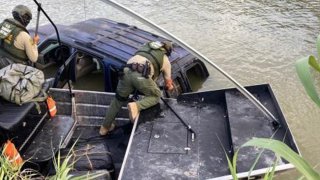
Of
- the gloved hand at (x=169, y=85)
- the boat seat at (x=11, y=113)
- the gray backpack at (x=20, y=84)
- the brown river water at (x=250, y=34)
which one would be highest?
the gray backpack at (x=20, y=84)

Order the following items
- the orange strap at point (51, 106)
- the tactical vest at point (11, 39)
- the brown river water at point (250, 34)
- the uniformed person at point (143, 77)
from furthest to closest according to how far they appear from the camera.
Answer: the brown river water at point (250, 34), the tactical vest at point (11, 39), the orange strap at point (51, 106), the uniformed person at point (143, 77)

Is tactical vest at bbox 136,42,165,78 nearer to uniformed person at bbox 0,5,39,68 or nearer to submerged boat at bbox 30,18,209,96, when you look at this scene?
submerged boat at bbox 30,18,209,96

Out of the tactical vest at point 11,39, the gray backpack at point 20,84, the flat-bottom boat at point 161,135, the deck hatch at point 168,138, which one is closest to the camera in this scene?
the flat-bottom boat at point 161,135

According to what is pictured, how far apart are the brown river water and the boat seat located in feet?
12.3

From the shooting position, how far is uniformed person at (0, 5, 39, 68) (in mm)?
6000

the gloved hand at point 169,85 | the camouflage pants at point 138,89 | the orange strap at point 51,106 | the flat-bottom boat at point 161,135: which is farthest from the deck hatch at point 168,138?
the orange strap at point 51,106

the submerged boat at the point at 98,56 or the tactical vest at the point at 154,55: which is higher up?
the tactical vest at the point at 154,55

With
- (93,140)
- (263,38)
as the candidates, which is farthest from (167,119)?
(263,38)

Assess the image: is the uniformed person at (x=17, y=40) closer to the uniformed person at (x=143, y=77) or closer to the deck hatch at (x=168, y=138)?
the uniformed person at (x=143, y=77)

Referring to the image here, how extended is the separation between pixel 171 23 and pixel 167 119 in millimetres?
6156

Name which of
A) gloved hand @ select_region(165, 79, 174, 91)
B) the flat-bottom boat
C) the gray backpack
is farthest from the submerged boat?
the gray backpack

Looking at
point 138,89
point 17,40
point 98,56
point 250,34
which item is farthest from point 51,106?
point 250,34

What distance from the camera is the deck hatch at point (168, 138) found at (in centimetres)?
475

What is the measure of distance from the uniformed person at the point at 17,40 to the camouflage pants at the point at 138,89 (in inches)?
61.3
